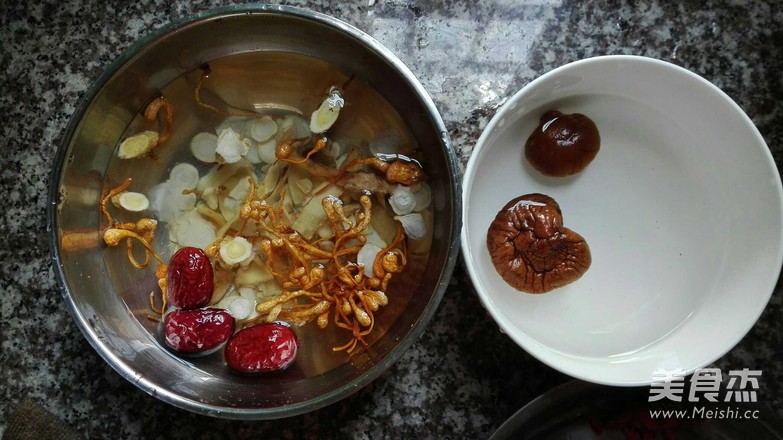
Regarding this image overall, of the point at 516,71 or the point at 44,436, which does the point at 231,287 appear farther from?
the point at 516,71

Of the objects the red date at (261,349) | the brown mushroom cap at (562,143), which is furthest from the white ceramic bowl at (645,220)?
the red date at (261,349)

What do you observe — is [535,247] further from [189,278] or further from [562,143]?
[189,278]

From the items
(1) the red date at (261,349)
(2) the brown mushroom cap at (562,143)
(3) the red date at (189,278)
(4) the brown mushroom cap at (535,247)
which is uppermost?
(2) the brown mushroom cap at (562,143)

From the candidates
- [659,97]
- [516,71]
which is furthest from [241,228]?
[659,97]

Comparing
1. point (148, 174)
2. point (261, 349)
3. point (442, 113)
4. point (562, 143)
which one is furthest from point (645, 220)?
point (148, 174)

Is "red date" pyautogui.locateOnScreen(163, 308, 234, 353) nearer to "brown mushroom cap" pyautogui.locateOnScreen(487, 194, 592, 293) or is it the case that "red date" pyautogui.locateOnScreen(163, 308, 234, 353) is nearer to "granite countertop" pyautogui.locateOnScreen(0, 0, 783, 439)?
"granite countertop" pyautogui.locateOnScreen(0, 0, 783, 439)

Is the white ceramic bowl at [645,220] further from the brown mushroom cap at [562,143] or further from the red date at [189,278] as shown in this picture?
the red date at [189,278]
